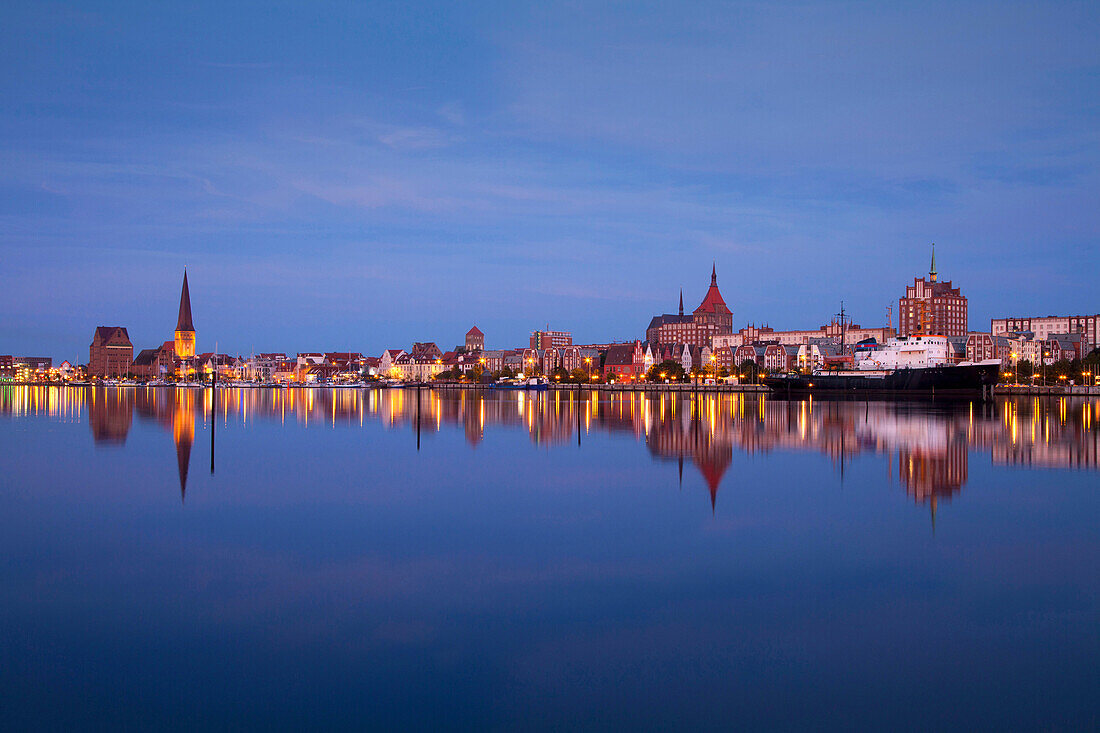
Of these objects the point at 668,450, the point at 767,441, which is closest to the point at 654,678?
the point at 668,450

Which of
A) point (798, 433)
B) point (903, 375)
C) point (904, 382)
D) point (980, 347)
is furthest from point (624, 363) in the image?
point (798, 433)

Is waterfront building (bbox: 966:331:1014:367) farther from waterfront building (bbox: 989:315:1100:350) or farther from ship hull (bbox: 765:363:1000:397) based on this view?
ship hull (bbox: 765:363:1000:397)

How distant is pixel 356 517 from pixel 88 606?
7.04 m

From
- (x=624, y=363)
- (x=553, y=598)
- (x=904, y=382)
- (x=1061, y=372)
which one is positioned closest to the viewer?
(x=553, y=598)

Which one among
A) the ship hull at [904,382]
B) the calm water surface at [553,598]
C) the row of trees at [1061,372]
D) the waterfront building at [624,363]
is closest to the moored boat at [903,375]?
the ship hull at [904,382]

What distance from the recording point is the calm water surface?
26.4 feet

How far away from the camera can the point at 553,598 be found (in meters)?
11.5

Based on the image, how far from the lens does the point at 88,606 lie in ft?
36.6

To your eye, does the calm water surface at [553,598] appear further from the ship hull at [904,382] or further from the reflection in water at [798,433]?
the ship hull at [904,382]

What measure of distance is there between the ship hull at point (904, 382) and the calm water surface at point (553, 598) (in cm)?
6924

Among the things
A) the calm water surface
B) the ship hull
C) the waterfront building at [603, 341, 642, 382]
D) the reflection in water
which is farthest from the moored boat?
the calm water surface

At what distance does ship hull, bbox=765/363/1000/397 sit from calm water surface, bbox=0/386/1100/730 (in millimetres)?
69238

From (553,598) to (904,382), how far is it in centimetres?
9002

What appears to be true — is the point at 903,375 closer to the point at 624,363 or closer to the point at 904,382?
the point at 904,382
